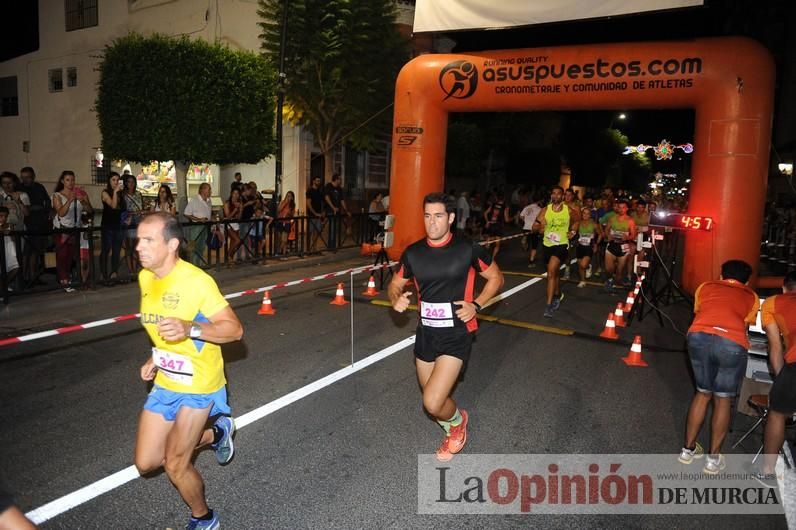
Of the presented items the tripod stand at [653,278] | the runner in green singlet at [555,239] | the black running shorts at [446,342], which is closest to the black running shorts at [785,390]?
the black running shorts at [446,342]

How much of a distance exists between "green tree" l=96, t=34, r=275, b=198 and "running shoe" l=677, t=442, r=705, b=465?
1210 cm

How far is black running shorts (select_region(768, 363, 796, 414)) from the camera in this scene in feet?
13.5

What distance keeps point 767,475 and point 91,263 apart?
9734 millimetres

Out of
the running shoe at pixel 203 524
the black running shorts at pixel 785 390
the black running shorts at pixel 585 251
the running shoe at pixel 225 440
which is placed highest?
the black running shorts at pixel 585 251

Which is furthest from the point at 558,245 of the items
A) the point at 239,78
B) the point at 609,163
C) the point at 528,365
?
the point at 609,163

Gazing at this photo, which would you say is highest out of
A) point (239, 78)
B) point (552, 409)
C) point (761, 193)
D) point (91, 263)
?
point (239, 78)

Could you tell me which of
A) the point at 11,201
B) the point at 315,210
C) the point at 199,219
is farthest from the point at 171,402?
the point at 315,210

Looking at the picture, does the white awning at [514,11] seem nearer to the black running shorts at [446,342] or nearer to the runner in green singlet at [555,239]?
the runner in green singlet at [555,239]

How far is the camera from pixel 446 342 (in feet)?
14.1

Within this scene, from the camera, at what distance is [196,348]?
333 centimetres

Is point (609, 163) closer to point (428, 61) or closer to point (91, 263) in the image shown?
point (428, 61)

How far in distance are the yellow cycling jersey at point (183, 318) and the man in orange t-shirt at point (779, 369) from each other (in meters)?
3.80

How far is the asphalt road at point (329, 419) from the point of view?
376 centimetres

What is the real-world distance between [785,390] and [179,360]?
4023 mm
